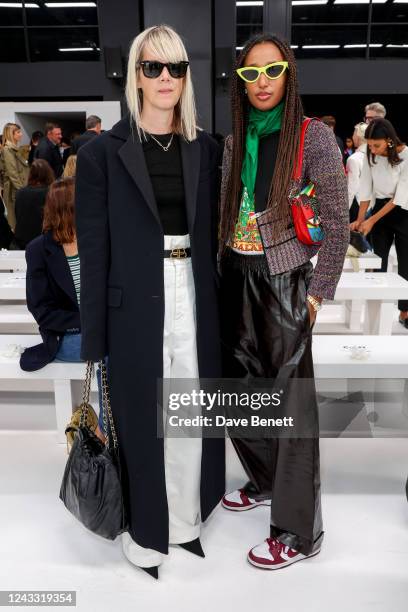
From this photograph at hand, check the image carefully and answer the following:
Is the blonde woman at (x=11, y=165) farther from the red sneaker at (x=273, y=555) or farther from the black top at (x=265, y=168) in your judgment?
the red sneaker at (x=273, y=555)

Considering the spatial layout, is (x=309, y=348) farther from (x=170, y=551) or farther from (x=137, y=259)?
(x=170, y=551)

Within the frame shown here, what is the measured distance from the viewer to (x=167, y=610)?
1.77 m

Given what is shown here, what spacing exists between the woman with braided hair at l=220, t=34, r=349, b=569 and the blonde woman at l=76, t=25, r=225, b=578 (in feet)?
0.27

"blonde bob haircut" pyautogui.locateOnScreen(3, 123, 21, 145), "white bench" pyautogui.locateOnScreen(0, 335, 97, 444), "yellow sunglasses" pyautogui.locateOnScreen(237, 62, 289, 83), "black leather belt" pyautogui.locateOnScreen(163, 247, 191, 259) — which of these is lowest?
"white bench" pyautogui.locateOnScreen(0, 335, 97, 444)

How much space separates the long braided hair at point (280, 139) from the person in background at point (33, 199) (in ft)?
11.8

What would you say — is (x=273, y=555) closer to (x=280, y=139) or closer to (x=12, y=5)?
Answer: (x=280, y=139)

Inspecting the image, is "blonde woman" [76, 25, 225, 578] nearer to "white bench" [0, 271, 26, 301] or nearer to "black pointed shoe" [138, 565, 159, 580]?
"black pointed shoe" [138, 565, 159, 580]

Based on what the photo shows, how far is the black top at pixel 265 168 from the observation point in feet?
5.66

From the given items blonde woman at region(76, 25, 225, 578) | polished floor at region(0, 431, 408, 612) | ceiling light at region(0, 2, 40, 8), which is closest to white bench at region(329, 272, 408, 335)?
polished floor at region(0, 431, 408, 612)

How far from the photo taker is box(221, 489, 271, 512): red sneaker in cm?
226

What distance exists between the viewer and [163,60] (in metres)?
1.59

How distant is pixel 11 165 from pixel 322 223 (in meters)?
6.21

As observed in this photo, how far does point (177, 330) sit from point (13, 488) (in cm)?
121

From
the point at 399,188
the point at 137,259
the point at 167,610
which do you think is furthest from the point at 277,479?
the point at 399,188
